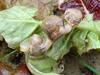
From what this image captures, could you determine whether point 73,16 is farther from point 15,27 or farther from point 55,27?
point 15,27

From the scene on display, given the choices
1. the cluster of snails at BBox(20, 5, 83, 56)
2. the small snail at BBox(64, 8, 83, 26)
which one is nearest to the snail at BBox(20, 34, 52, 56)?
the cluster of snails at BBox(20, 5, 83, 56)

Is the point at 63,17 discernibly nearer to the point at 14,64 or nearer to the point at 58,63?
the point at 58,63

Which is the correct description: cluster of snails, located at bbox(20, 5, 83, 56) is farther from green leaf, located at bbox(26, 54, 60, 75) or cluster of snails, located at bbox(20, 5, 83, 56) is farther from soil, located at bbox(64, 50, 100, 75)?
soil, located at bbox(64, 50, 100, 75)

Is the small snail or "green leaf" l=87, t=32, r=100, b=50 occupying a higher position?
the small snail

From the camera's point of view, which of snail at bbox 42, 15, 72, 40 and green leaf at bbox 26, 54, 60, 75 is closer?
snail at bbox 42, 15, 72, 40

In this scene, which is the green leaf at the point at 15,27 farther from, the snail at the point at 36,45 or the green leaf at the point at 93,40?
the green leaf at the point at 93,40

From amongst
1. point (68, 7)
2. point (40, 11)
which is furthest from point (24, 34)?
point (68, 7)
